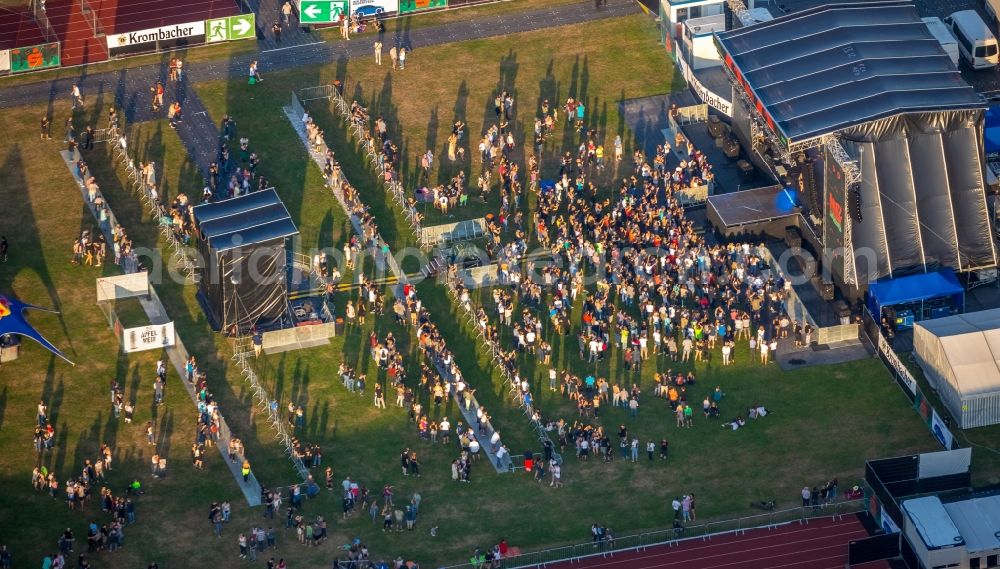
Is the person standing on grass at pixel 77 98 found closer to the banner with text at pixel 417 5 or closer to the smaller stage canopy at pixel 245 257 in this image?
the smaller stage canopy at pixel 245 257

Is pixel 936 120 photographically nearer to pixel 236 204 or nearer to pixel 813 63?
pixel 813 63

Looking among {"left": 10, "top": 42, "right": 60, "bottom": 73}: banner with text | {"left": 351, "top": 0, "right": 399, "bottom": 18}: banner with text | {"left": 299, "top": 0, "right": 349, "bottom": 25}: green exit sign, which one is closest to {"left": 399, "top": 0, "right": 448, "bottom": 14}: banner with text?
{"left": 351, "top": 0, "right": 399, "bottom": 18}: banner with text

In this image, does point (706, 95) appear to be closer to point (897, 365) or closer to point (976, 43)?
Result: point (976, 43)

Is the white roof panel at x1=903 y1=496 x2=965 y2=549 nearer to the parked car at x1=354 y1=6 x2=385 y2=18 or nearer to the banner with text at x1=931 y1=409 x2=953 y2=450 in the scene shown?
the banner with text at x1=931 y1=409 x2=953 y2=450

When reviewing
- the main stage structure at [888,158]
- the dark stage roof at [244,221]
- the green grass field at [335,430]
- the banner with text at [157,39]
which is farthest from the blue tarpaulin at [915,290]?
the banner with text at [157,39]

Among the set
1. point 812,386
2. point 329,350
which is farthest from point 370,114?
point 812,386
